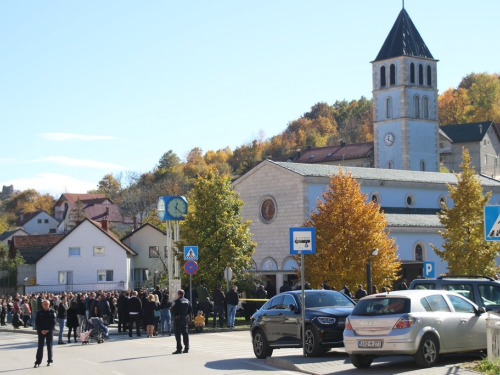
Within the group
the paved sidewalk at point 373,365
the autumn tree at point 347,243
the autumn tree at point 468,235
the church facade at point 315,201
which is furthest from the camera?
the church facade at point 315,201

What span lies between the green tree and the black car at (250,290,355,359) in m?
20.7

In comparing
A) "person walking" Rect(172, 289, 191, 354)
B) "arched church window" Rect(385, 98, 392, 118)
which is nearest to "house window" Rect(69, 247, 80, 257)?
"arched church window" Rect(385, 98, 392, 118)

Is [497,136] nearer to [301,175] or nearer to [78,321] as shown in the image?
[301,175]

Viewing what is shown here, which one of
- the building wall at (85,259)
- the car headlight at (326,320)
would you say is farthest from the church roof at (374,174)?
the car headlight at (326,320)

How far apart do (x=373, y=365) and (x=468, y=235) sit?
96.7 feet

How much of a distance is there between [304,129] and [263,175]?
106476 millimetres

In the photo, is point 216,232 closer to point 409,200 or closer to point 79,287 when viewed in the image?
point 409,200

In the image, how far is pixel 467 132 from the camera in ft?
372

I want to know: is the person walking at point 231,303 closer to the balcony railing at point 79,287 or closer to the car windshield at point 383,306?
the car windshield at point 383,306

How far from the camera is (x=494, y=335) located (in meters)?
15.7

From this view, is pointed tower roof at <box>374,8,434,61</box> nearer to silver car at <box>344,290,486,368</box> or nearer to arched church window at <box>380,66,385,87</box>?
arched church window at <box>380,66,385,87</box>

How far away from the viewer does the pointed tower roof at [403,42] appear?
293 ft

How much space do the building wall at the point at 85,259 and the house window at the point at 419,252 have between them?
26.4 m

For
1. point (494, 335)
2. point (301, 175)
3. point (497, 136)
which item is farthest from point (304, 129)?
point (494, 335)
